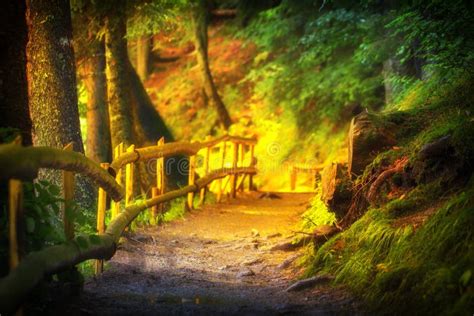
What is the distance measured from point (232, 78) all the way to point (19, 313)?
20.5m

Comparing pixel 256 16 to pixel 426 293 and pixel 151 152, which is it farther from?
pixel 426 293

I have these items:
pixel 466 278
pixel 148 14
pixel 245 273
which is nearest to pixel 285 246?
pixel 245 273

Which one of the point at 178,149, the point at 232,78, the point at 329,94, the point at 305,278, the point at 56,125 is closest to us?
the point at 305,278

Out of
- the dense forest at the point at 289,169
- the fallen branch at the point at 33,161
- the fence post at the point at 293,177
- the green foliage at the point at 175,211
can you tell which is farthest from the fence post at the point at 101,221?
the fence post at the point at 293,177

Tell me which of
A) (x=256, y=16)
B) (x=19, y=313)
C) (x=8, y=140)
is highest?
(x=256, y=16)

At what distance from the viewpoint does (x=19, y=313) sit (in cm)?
351

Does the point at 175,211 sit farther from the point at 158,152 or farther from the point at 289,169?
the point at 289,169

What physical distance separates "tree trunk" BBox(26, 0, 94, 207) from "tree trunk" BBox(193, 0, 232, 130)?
11.0 meters

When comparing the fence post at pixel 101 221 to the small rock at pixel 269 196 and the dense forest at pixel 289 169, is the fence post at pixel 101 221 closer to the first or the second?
the dense forest at pixel 289 169

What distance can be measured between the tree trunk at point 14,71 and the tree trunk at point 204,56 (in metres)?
14.2

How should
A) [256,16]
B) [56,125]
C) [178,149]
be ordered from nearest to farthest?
1. [56,125]
2. [178,149]
3. [256,16]

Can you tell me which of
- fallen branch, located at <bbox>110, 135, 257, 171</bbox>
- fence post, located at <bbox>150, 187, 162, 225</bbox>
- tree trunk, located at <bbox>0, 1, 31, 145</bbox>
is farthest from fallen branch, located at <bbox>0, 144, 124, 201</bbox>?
fence post, located at <bbox>150, 187, 162, 225</bbox>

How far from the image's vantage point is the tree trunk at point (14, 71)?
4660 mm

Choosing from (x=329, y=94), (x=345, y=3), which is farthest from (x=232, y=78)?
(x=345, y=3)
